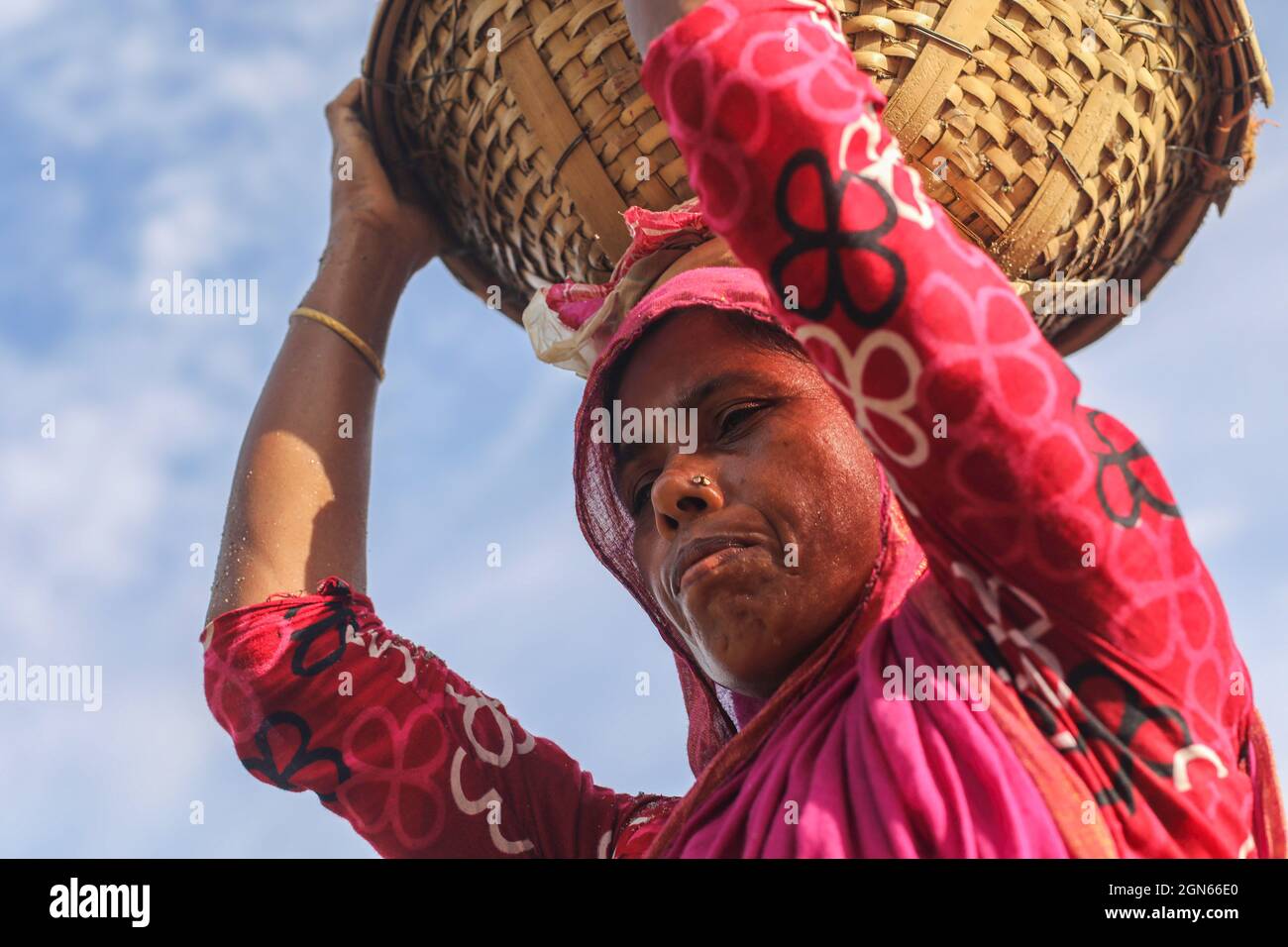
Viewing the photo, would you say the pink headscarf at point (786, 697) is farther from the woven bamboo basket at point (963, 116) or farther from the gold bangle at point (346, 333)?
the gold bangle at point (346, 333)

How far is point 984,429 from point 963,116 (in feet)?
2.29

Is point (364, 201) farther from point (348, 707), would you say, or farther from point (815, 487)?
point (815, 487)

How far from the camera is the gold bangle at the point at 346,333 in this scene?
2.32 meters

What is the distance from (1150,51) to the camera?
1.98 metres

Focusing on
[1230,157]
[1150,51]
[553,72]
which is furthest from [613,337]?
[1230,157]

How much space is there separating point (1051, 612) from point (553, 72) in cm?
102

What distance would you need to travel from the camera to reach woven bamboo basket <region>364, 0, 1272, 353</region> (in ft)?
6.08

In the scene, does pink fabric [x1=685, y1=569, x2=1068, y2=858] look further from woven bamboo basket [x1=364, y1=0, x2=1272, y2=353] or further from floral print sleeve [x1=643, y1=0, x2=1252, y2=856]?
woven bamboo basket [x1=364, y1=0, x2=1272, y2=353]

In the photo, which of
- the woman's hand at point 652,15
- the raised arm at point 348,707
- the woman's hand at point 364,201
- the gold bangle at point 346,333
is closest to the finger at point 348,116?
the woman's hand at point 364,201

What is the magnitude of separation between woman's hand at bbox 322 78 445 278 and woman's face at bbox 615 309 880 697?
77 cm

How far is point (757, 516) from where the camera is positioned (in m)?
1.62

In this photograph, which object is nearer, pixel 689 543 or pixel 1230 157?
pixel 689 543
